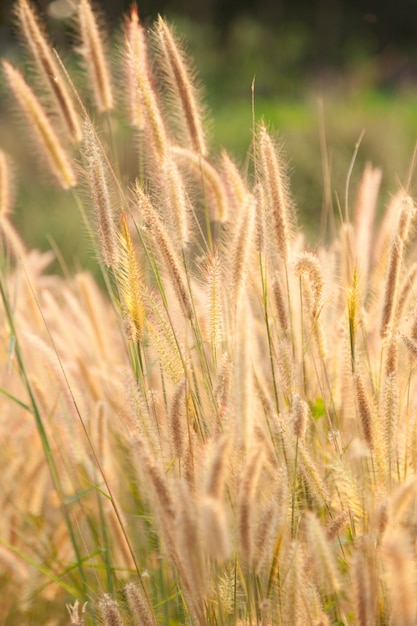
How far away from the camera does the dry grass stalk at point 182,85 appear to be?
4.65 feet

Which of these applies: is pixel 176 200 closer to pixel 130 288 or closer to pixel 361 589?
pixel 130 288

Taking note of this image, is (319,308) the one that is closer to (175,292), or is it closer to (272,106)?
(175,292)

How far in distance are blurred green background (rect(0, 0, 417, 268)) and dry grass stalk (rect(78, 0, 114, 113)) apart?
3.08m

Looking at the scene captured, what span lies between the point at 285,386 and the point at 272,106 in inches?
387

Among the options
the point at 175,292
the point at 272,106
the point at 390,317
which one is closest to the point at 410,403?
the point at 390,317

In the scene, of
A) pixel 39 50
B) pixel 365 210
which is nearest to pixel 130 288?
pixel 39 50

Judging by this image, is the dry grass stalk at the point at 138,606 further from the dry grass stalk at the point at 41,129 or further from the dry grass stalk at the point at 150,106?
the dry grass stalk at the point at 41,129

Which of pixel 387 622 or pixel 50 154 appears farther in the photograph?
pixel 50 154

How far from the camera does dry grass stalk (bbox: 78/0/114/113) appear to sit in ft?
5.05

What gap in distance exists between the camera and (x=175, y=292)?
1304 millimetres

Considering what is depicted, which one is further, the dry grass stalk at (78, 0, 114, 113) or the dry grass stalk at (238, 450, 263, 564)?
the dry grass stalk at (78, 0, 114, 113)

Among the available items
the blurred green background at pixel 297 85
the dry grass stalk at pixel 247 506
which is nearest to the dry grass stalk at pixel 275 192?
the dry grass stalk at pixel 247 506

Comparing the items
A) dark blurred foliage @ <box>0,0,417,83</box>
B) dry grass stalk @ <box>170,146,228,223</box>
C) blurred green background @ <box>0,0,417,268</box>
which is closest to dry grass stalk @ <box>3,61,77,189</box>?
dry grass stalk @ <box>170,146,228,223</box>

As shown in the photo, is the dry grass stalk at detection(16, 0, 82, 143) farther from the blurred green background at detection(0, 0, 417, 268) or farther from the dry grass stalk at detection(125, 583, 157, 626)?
the blurred green background at detection(0, 0, 417, 268)
